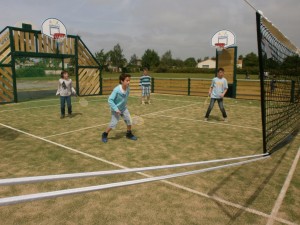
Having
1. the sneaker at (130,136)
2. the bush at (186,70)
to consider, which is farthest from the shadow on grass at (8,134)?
the bush at (186,70)

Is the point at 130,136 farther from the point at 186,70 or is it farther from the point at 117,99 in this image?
the point at 186,70

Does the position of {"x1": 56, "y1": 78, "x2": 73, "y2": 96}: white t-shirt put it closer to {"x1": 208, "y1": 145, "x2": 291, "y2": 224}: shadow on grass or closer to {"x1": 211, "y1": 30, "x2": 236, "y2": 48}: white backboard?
{"x1": 208, "y1": 145, "x2": 291, "y2": 224}: shadow on grass

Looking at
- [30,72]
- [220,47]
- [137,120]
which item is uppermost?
[220,47]

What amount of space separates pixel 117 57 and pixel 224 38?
272 ft

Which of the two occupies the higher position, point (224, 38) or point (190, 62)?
point (190, 62)

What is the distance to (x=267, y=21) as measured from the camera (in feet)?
16.1

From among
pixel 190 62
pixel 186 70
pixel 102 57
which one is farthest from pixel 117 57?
pixel 190 62

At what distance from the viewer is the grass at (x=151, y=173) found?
12.3 ft

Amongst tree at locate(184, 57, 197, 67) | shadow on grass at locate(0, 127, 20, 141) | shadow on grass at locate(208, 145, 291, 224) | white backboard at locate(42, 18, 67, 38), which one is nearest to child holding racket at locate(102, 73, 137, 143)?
shadow on grass at locate(0, 127, 20, 141)

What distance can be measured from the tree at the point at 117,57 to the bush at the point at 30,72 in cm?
7390

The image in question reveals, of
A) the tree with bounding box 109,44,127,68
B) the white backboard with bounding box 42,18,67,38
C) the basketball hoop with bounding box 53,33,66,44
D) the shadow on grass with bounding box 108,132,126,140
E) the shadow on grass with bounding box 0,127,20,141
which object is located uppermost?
the tree with bounding box 109,44,127,68

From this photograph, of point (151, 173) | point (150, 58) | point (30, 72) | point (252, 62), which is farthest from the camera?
point (150, 58)

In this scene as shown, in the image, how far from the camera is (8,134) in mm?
8320

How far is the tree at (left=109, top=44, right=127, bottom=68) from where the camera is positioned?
318ft
